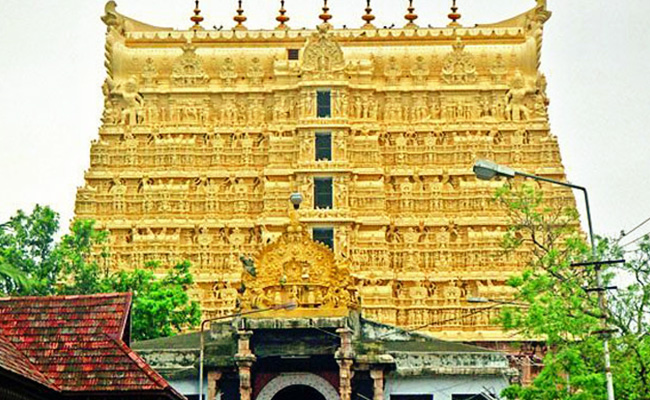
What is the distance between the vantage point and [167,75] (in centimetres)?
7819

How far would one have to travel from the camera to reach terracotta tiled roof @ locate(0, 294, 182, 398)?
27281 mm

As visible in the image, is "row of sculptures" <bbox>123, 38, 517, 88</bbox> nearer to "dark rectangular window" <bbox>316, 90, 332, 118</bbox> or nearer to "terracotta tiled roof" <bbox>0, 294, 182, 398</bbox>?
"dark rectangular window" <bbox>316, 90, 332, 118</bbox>

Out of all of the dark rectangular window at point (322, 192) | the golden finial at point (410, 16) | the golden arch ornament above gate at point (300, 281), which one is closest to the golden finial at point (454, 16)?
the golden finial at point (410, 16)

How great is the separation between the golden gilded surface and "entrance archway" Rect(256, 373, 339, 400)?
82.5 feet

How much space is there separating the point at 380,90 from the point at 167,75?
1180 centimetres

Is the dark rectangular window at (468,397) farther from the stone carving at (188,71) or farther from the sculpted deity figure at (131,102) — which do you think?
the stone carving at (188,71)

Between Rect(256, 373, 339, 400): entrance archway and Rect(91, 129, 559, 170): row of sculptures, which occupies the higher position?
Rect(91, 129, 559, 170): row of sculptures

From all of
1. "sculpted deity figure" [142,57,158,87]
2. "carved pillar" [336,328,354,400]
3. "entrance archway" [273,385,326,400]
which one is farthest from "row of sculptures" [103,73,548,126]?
"carved pillar" [336,328,354,400]

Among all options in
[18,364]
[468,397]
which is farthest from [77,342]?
[468,397]

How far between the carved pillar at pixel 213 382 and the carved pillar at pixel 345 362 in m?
3.88

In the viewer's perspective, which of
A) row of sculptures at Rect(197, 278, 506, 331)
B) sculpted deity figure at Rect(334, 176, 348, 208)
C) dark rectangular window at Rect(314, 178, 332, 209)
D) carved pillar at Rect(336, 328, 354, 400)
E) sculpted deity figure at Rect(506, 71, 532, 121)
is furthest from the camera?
sculpted deity figure at Rect(506, 71, 532, 121)

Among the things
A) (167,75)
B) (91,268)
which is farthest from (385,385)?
(167,75)

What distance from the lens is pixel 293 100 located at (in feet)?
Answer: 249

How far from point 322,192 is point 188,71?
10.9 metres
